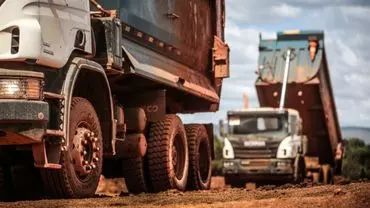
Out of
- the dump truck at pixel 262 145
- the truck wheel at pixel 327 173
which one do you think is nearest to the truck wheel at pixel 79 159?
the dump truck at pixel 262 145

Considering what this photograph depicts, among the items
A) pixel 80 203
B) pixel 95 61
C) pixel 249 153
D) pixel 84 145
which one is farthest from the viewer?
pixel 249 153

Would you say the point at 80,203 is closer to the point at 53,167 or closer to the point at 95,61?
the point at 53,167

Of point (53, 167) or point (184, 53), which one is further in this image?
point (184, 53)

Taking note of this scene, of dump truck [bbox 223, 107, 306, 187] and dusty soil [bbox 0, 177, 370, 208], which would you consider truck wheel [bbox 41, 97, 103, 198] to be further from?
dump truck [bbox 223, 107, 306, 187]

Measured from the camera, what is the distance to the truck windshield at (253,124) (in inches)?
844

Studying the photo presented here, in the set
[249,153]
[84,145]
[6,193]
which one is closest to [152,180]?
[6,193]

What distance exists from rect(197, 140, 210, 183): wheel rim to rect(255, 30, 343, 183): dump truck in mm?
9385

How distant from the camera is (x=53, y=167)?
729 cm

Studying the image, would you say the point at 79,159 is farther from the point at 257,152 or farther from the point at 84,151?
the point at 257,152

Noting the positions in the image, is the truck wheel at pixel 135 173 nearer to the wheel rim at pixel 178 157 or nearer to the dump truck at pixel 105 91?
the dump truck at pixel 105 91

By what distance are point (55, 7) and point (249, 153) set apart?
48.5ft

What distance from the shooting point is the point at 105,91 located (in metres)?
8.52

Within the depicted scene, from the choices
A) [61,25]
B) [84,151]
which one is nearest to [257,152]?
[84,151]

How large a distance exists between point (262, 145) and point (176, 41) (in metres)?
11.1
